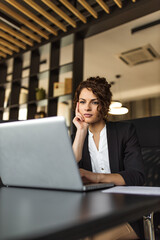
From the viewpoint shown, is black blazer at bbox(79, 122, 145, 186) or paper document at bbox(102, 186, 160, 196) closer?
paper document at bbox(102, 186, 160, 196)

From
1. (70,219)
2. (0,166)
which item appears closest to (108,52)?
(0,166)

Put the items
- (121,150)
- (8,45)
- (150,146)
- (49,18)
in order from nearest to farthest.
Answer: (121,150) → (150,146) → (49,18) → (8,45)

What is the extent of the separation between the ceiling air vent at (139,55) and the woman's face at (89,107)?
2348 mm

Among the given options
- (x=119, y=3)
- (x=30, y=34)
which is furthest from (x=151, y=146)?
(x=30, y=34)

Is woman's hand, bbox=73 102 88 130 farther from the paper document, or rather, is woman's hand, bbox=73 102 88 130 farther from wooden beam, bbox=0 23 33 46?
wooden beam, bbox=0 23 33 46

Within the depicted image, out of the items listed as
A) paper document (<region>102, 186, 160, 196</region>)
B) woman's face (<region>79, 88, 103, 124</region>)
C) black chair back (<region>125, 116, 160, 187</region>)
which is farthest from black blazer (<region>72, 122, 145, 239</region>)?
paper document (<region>102, 186, 160, 196</region>)

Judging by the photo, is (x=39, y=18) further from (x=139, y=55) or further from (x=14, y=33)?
(x=139, y=55)

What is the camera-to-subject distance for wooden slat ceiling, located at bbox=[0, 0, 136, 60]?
9.14 feet

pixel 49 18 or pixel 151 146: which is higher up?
pixel 49 18

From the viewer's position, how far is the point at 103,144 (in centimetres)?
149

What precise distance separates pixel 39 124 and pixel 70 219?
15.0 inches

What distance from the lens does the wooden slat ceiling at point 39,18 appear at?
2785mm

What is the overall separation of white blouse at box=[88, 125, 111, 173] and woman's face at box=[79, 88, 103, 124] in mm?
123

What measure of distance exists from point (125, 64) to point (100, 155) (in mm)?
3568
